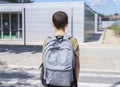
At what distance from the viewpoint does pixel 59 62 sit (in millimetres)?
3516

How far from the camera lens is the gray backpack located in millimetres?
3516

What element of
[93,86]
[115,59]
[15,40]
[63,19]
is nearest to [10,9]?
[15,40]

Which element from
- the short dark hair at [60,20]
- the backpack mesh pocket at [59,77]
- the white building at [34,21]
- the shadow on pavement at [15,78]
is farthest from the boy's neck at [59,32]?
the white building at [34,21]

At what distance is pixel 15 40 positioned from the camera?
27.1 metres

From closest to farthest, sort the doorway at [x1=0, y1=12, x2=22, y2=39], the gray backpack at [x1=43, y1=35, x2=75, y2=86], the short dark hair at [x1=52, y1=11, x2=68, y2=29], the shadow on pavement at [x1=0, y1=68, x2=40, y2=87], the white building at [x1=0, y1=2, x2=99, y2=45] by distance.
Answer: the gray backpack at [x1=43, y1=35, x2=75, y2=86] < the short dark hair at [x1=52, y1=11, x2=68, y2=29] < the shadow on pavement at [x1=0, y1=68, x2=40, y2=87] < the white building at [x1=0, y1=2, x2=99, y2=45] < the doorway at [x1=0, y1=12, x2=22, y2=39]

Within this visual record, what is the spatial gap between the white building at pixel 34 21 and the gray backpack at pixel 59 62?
20540 millimetres

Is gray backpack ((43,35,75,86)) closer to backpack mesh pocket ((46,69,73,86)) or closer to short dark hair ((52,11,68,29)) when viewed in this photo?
backpack mesh pocket ((46,69,73,86))

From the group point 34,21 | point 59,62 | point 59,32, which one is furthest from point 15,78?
point 34,21

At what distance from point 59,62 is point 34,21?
22.9 metres

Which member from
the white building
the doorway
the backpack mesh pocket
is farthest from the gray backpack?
the doorway

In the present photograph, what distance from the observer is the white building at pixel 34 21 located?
24.8m

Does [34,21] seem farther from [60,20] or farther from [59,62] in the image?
[59,62]

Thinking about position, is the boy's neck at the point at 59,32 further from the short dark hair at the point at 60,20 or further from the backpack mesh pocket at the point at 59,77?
the backpack mesh pocket at the point at 59,77

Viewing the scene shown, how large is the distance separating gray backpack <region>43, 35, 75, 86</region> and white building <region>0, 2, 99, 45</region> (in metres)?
20.5
